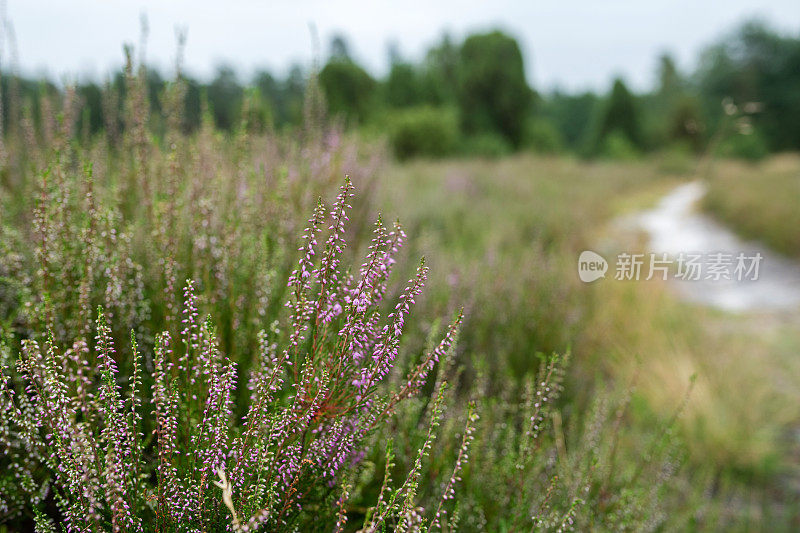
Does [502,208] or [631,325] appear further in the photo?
[502,208]

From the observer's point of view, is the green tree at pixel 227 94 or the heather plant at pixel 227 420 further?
the green tree at pixel 227 94

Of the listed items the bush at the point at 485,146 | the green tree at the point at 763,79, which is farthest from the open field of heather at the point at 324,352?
the green tree at the point at 763,79

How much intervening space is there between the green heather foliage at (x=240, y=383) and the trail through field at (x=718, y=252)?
412 centimetres

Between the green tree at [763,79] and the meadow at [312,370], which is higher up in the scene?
the green tree at [763,79]

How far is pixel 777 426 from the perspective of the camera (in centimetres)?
343

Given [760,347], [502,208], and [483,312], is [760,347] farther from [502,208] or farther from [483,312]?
[502,208]

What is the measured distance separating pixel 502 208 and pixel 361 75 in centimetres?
1314

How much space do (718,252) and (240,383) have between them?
730 cm

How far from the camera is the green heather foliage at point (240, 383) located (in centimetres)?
107

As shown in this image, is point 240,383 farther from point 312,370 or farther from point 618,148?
point 618,148

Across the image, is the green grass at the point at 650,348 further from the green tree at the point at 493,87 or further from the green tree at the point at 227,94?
the green tree at the point at 227,94

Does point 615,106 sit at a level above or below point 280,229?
above

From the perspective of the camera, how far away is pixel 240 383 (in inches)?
64.9

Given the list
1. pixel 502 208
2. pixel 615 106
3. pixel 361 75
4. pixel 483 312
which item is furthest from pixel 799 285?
pixel 615 106
